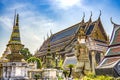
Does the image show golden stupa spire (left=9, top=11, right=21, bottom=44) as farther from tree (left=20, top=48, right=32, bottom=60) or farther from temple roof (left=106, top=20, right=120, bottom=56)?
tree (left=20, top=48, right=32, bottom=60)

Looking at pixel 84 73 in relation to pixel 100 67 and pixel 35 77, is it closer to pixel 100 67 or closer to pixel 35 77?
pixel 35 77

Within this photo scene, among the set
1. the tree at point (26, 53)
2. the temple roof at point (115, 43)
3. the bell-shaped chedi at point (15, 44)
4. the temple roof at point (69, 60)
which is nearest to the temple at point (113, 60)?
the temple roof at point (115, 43)

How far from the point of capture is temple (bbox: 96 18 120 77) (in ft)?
71.5

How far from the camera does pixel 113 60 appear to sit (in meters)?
24.7

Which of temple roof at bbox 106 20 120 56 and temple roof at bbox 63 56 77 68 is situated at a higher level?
temple roof at bbox 106 20 120 56

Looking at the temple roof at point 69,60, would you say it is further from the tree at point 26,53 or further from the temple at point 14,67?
the temple at point 14,67

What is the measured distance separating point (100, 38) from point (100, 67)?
11.6m

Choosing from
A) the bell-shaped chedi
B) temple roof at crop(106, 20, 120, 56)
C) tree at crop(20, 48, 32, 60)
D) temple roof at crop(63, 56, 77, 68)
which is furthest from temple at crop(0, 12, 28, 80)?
tree at crop(20, 48, 32, 60)

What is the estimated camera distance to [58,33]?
48.6 metres

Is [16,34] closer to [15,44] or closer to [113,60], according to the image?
[15,44]

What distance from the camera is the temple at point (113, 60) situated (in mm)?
21781

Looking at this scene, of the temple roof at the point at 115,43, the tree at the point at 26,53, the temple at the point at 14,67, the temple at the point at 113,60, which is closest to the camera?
the temple at the point at 14,67

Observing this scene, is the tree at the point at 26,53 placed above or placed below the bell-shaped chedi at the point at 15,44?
above

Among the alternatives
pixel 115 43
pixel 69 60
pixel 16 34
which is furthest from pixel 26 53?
pixel 16 34
